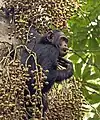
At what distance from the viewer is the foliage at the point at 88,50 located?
7.59 feet

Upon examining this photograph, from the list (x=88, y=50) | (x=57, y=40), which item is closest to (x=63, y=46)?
(x=57, y=40)

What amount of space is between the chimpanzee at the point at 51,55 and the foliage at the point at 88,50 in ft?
1.31

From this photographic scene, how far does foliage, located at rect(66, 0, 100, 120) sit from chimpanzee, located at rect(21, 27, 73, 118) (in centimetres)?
40

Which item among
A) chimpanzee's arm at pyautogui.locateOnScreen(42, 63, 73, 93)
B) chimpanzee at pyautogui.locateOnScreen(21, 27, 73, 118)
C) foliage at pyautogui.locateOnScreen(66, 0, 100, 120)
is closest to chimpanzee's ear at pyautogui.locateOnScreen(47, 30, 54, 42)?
chimpanzee at pyautogui.locateOnScreen(21, 27, 73, 118)

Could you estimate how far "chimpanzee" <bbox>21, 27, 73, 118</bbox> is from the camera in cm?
177

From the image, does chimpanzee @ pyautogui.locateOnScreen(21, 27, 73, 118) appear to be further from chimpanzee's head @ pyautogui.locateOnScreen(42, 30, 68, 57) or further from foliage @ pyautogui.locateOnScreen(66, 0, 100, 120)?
foliage @ pyautogui.locateOnScreen(66, 0, 100, 120)

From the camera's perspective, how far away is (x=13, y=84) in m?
1.51

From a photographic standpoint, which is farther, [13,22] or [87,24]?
[87,24]

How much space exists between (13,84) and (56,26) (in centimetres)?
38

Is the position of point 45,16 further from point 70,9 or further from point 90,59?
point 90,59

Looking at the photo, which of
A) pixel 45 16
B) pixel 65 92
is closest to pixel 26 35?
pixel 45 16

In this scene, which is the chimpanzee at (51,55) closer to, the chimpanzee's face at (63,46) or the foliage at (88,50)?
the chimpanzee's face at (63,46)

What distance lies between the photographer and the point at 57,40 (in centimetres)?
186

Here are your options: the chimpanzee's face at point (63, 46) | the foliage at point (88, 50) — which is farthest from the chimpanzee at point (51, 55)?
the foliage at point (88, 50)
